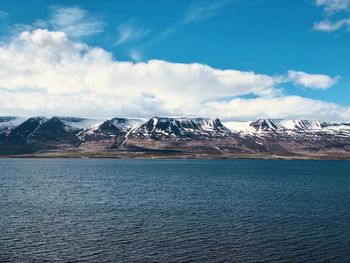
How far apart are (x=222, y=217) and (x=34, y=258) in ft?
114

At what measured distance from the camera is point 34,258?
149 feet

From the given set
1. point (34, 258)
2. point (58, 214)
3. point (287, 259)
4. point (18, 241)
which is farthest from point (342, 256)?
point (58, 214)

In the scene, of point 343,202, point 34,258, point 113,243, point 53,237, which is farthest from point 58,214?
point 343,202

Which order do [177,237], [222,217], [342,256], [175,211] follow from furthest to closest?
[175,211] < [222,217] < [177,237] < [342,256]

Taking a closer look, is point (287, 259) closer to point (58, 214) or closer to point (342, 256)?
point (342, 256)

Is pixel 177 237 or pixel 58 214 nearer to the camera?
pixel 177 237

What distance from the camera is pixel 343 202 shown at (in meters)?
93.4

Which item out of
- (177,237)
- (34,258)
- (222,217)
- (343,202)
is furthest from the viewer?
(343,202)

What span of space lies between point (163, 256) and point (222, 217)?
2586 centimetres

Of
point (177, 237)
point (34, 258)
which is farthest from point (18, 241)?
point (177, 237)

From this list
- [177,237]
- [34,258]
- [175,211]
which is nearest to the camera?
[34,258]

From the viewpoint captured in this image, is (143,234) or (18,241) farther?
(143,234)

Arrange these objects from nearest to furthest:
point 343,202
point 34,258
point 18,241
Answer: point 34,258 → point 18,241 → point 343,202

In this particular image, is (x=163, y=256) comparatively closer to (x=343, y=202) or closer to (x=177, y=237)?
(x=177, y=237)
